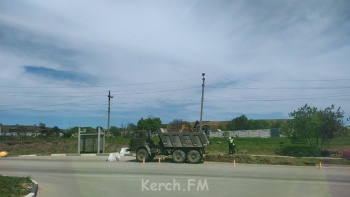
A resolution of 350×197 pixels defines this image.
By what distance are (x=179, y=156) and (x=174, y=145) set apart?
91 centimetres

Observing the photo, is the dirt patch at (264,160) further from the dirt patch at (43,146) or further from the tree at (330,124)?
the dirt patch at (43,146)

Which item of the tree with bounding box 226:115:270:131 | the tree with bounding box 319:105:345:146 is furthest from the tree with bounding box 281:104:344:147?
the tree with bounding box 226:115:270:131

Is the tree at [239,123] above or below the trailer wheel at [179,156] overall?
above

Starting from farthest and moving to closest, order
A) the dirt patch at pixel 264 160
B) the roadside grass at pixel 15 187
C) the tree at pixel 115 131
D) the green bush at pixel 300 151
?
the tree at pixel 115 131 → the green bush at pixel 300 151 → the dirt patch at pixel 264 160 → the roadside grass at pixel 15 187

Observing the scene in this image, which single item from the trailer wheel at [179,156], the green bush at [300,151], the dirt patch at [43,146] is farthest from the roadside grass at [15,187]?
the dirt patch at [43,146]

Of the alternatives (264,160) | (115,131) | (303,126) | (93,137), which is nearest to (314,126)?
(303,126)

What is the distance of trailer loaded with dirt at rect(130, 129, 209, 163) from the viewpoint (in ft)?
91.4

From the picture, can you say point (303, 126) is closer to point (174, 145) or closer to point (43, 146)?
point (174, 145)

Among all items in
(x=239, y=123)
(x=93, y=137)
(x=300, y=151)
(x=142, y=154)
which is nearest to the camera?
(x=142, y=154)

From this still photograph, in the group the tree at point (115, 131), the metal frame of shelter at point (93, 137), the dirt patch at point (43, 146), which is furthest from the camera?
the tree at point (115, 131)

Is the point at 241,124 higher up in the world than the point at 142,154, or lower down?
higher up

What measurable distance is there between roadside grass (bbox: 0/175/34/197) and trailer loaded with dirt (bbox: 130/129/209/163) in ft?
47.8

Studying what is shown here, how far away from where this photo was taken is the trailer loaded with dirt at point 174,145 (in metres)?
27.8

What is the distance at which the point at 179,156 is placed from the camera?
28.0m
